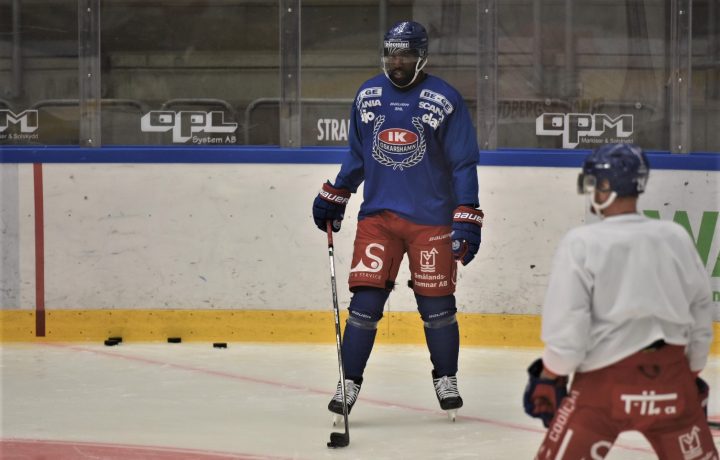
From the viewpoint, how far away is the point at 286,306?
22.1ft

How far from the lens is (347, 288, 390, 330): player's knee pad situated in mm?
4977

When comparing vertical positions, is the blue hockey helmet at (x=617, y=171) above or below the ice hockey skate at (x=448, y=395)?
above

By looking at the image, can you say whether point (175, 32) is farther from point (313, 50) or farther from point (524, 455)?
point (524, 455)

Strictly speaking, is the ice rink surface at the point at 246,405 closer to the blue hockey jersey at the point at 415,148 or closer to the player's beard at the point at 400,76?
the blue hockey jersey at the point at 415,148

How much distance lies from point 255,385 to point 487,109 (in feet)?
6.88

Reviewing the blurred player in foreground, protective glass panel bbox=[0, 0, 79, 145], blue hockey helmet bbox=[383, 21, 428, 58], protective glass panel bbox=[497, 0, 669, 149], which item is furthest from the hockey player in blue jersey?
protective glass panel bbox=[0, 0, 79, 145]

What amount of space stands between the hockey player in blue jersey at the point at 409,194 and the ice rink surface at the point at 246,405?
26 cm

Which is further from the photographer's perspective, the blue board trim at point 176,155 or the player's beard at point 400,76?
the blue board trim at point 176,155

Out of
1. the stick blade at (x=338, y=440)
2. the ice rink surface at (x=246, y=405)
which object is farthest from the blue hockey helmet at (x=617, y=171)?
the stick blade at (x=338, y=440)

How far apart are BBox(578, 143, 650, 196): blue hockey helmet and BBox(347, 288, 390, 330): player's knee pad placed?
2.11 m

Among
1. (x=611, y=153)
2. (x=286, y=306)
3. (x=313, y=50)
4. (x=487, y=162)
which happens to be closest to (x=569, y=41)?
(x=487, y=162)

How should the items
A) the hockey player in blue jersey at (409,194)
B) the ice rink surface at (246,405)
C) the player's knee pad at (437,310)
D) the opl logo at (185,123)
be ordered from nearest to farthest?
1. the ice rink surface at (246,405)
2. the hockey player in blue jersey at (409,194)
3. the player's knee pad at (437,310)
4. the opl logo at (185,123)

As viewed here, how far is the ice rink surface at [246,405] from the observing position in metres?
4.56

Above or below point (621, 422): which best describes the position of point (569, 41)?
above
